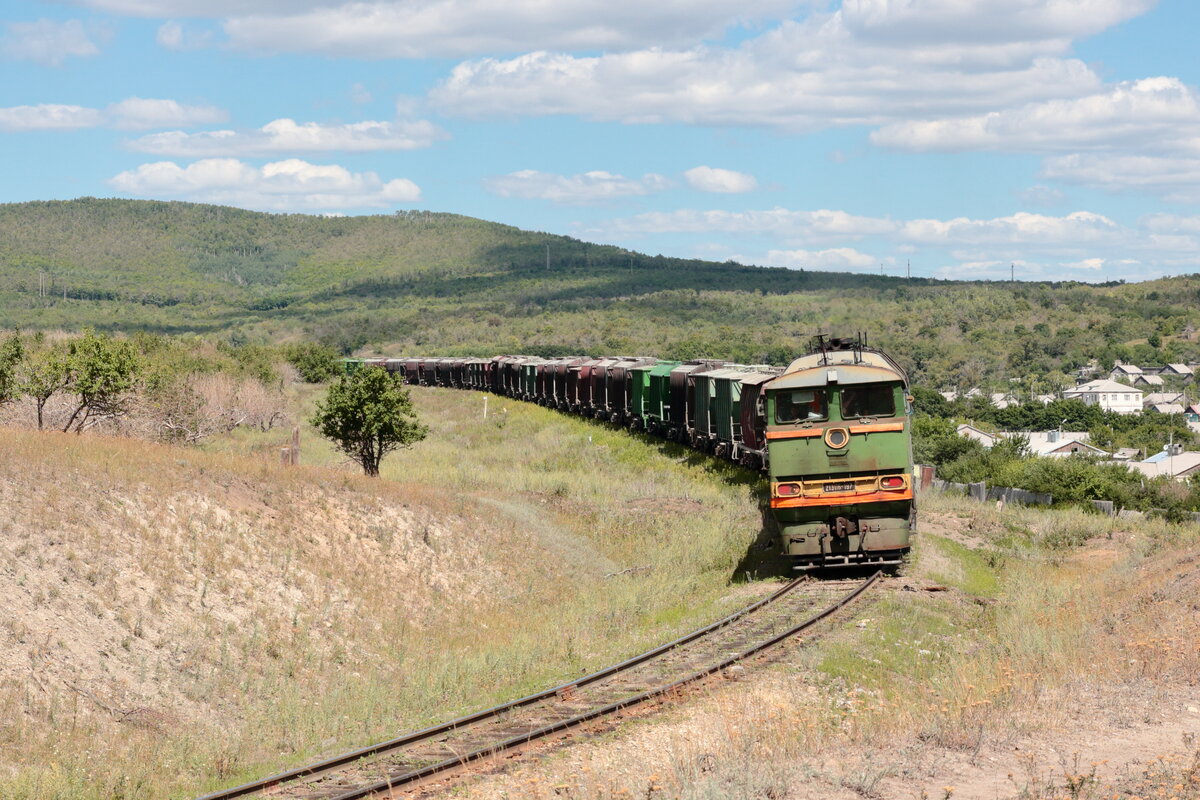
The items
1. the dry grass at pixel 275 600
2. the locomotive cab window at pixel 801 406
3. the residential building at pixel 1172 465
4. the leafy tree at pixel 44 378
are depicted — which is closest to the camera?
the dry grass at pixel 275 600


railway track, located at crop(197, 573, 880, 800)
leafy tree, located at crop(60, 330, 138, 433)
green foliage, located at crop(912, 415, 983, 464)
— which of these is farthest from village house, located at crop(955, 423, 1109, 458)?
railway track, located at crop(197, 573, 880, 800)

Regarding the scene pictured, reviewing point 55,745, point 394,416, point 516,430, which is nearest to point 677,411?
point 394,416

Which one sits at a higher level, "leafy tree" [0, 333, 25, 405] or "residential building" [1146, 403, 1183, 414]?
"leafy tree" [0, 333, 25, 405]

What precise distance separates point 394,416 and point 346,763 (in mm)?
27266

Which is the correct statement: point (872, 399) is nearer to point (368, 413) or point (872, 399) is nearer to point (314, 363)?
point (368, 413)

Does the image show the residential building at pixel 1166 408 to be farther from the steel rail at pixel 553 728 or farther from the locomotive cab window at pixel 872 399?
the steel rail at pixel 553 728

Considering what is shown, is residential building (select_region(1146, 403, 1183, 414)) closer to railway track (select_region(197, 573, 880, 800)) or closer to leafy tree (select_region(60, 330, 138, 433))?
leafy tree (select_region(60, 330, 138, 433))

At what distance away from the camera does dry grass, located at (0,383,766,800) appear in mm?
15562

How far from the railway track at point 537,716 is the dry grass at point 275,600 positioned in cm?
120

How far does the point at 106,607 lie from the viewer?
62.0 feet

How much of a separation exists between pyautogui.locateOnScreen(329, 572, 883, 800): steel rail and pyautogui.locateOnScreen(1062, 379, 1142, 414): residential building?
161 meters

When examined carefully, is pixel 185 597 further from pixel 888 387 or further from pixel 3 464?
pixel 888 387

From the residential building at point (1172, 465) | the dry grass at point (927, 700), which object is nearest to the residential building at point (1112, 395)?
the residential building at point (1172, 465)

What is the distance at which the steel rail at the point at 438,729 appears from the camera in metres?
12.7
